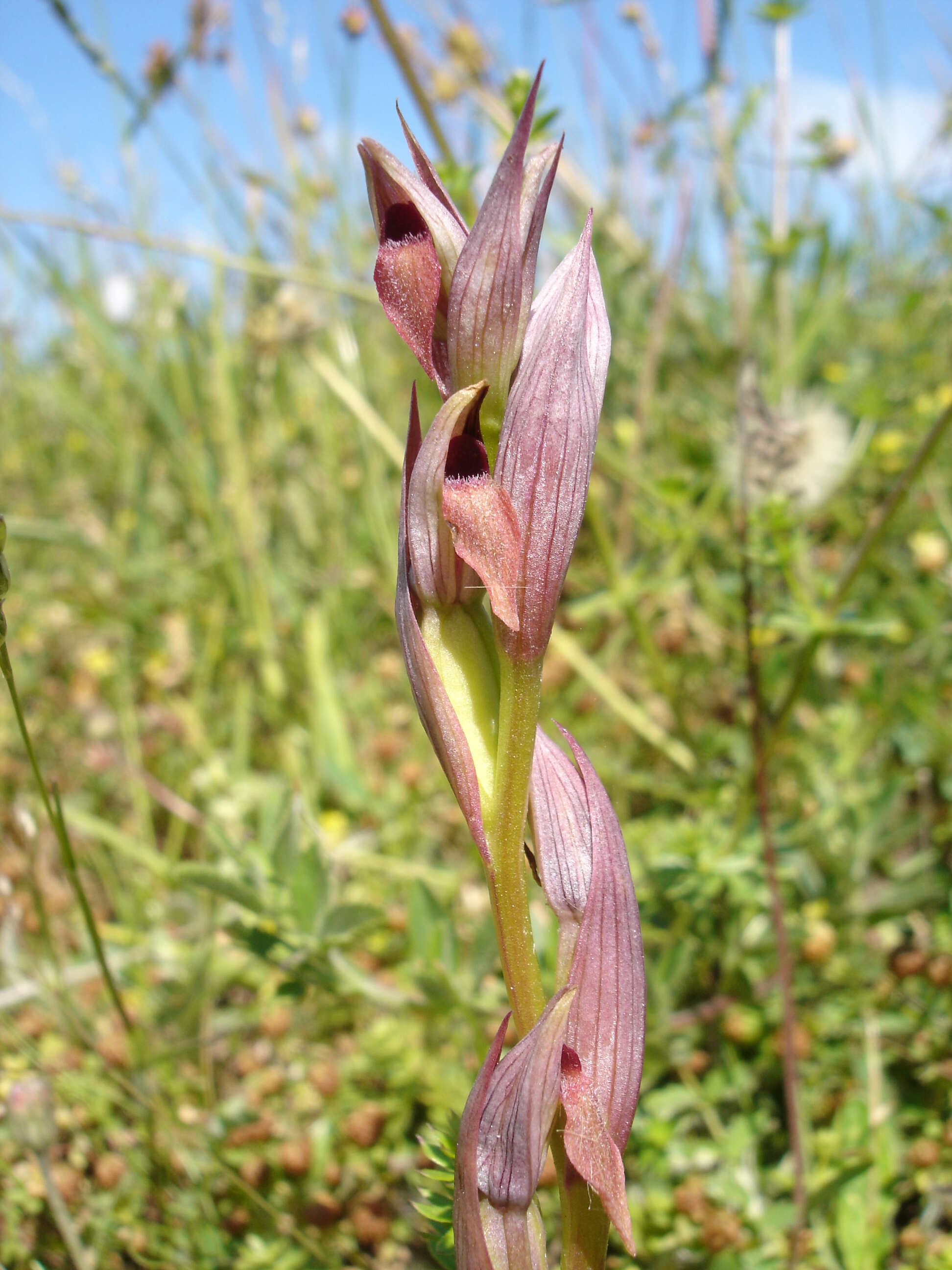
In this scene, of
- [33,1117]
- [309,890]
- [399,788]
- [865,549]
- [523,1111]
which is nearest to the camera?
[523,1111]

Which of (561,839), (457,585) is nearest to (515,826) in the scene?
(561,839)

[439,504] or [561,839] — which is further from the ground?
[439,504]

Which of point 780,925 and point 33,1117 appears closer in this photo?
point 33,1117

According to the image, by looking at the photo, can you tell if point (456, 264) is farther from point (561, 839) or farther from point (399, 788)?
point (399, 788)

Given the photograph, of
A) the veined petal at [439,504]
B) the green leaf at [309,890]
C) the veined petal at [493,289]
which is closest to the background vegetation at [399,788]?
the green leaf at [309,890]

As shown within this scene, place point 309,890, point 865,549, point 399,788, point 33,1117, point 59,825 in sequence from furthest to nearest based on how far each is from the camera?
1. point 399,788
2. point 865,549
3. point 309,890
4. point 33,1117
5. point 59,825

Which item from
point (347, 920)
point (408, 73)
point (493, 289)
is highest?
point (408, 73)

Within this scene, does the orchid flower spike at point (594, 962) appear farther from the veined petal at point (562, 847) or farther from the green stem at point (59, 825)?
the green stem at point (59, 825)

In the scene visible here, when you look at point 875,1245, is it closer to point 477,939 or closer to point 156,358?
point 477,939
